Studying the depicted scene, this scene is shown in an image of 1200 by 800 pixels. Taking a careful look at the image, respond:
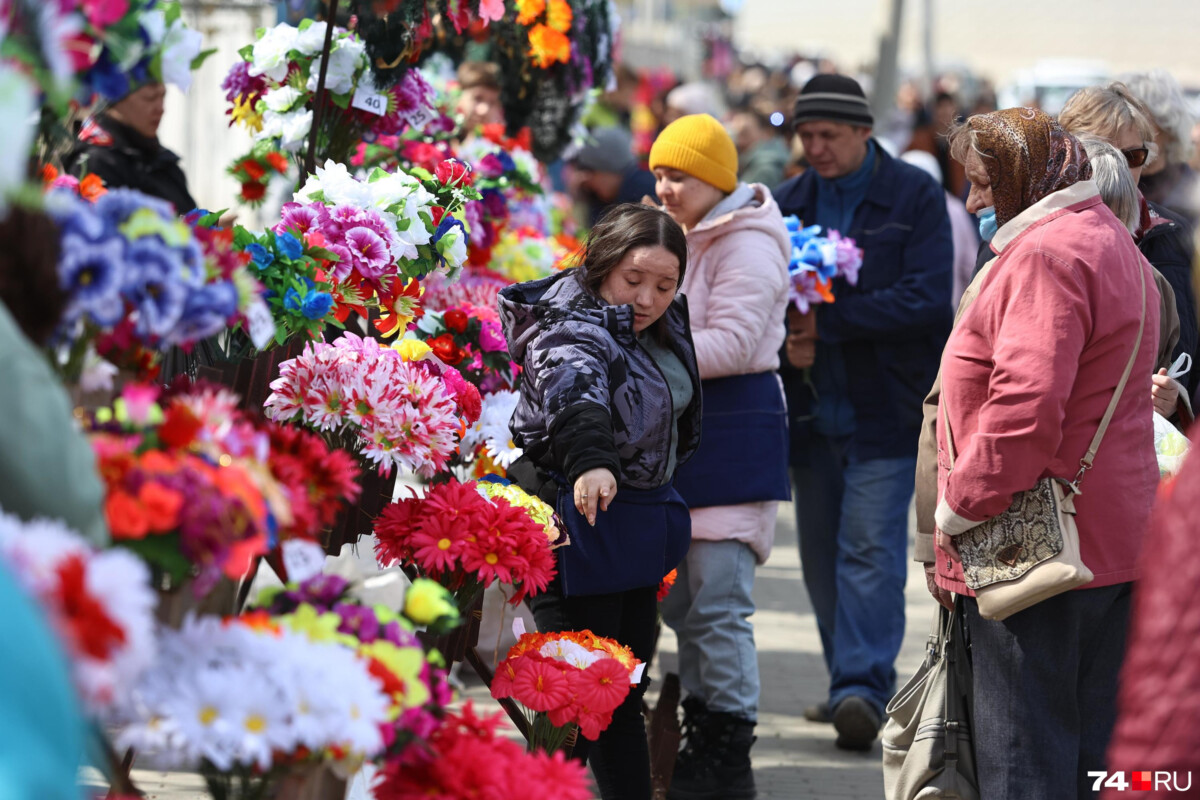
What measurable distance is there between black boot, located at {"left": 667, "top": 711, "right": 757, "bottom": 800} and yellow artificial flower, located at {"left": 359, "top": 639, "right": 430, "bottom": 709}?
2349mm

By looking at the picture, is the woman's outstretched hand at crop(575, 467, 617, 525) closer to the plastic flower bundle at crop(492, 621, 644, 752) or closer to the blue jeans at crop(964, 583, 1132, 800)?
the plastic flower bundle at crop(492, 621, 644, 752)

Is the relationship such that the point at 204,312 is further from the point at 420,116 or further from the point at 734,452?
the point at 734,452

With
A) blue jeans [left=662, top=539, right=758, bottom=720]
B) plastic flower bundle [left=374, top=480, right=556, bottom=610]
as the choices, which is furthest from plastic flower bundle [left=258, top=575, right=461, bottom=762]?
blue jeans [left=662, top=539, right=758, bottom=720]

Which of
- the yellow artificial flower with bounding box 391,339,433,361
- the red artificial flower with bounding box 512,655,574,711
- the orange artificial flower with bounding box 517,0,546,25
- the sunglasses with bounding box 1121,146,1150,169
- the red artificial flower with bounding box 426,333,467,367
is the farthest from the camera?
the orange artificial flower with bounding box 517,0,546,25

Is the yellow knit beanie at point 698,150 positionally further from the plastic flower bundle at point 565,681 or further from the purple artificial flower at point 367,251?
the plastic flower bundle at point 565,681

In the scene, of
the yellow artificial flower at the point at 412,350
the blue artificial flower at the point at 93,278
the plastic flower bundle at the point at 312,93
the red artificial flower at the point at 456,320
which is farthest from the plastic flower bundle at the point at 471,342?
the blue artificial flower at the point at 93,278

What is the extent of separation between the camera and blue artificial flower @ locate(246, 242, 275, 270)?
305 centimetres

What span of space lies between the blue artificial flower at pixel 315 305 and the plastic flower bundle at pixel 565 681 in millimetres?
903

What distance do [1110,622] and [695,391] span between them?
1149 millimetres

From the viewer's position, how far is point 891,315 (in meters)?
4.98

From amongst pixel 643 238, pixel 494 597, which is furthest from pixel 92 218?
pixel 494 597

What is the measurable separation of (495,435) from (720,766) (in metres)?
1.22

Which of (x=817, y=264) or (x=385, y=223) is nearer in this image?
(x=385, y=223)

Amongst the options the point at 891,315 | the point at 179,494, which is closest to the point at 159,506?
the point at 179,494
